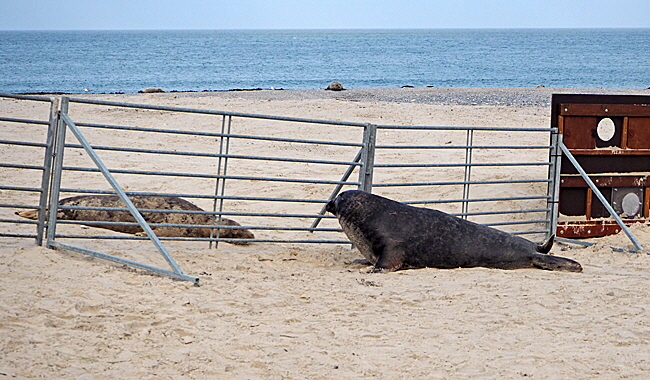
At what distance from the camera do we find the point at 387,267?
6.63m

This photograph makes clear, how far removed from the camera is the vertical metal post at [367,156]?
7344 mm

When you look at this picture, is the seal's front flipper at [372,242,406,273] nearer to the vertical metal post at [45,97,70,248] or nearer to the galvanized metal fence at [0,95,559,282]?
the galvanized metal fence at [0,95,559,282]

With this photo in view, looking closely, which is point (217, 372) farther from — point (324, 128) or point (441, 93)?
point (441, 93)

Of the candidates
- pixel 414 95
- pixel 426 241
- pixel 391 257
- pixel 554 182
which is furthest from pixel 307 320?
pixel 414 95

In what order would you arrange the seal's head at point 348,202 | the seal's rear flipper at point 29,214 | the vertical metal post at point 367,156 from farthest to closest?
the seal's rear flipper at point 29,214 → the vertical metal post at point 367,156 → the seal's head at point 348,202

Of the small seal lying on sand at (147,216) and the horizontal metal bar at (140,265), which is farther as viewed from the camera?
the small seal lying on sand at (147,216)

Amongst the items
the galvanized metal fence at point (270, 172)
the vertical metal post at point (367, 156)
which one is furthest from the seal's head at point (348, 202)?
the vertical metal post at point (367, 156)

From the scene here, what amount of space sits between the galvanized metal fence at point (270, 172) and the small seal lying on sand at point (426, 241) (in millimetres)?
419

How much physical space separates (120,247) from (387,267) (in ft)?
7.97

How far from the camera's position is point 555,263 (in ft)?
22.3

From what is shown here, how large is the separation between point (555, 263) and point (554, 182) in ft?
5.98

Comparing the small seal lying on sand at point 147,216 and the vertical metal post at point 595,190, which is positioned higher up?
the vertical metal post at point 595,190

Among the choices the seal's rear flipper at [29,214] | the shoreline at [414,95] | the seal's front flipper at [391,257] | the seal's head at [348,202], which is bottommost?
the seal's front flipper at [391,257]

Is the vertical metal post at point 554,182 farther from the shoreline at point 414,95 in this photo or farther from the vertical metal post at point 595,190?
the shoreline at point 414,95
